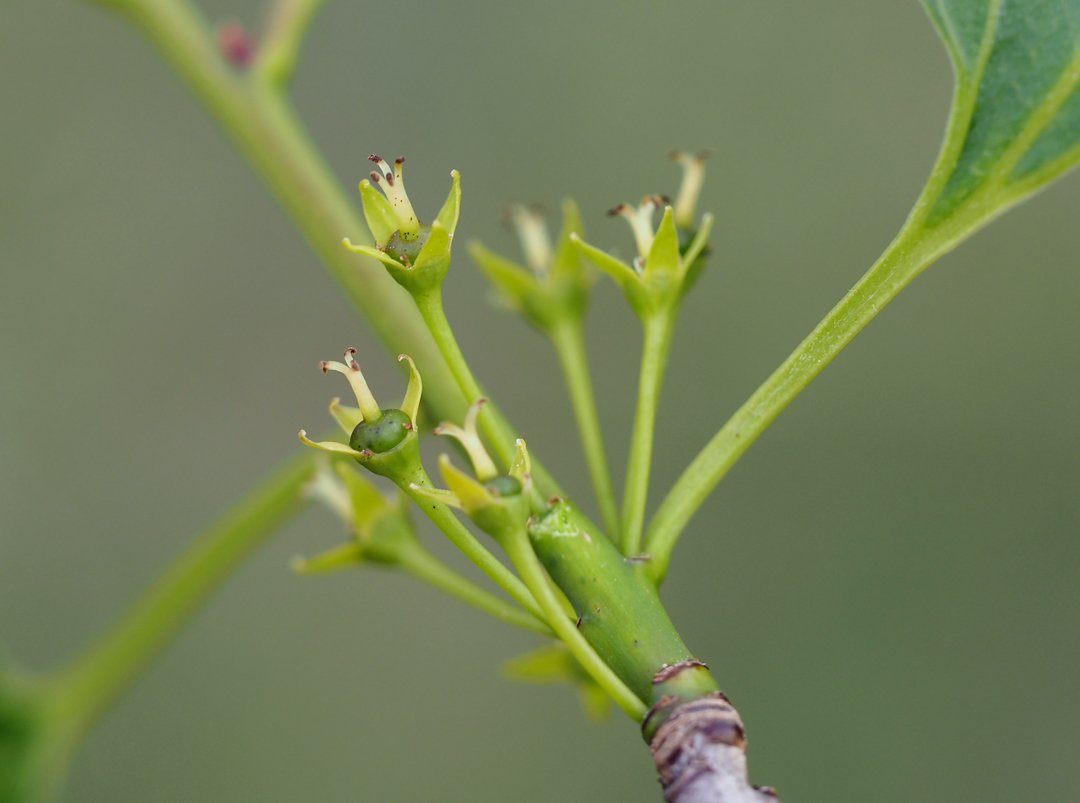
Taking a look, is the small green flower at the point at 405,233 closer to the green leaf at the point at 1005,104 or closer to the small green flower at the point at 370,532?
the small green flower at the point at 370,532

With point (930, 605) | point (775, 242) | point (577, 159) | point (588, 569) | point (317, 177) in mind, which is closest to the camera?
point (588, 569)

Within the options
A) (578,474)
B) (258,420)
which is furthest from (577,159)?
(258,420)

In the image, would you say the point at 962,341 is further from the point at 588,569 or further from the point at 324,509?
the point at 588,569

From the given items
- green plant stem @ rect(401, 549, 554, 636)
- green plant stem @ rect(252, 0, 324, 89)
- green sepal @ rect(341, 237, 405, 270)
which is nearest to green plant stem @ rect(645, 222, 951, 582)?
green plant stem @ rect(401, 549, 554, 636)

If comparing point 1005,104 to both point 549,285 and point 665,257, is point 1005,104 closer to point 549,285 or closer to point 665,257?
point 665,257

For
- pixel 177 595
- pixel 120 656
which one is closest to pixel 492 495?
pixel 177 595

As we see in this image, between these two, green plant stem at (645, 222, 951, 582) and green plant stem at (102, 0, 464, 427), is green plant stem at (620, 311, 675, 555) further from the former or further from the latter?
green plant stem at (102, 0, 464, 427)

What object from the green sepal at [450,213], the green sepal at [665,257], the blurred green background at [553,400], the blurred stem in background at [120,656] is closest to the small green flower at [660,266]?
the green sepal at [665,257]
